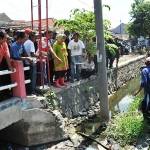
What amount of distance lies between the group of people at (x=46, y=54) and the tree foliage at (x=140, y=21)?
26.6 metres

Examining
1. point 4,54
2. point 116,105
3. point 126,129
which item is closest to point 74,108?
point 126,129

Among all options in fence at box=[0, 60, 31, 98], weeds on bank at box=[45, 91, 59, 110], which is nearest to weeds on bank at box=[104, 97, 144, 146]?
weeds on bank at box=[45, 91, 59, 110]

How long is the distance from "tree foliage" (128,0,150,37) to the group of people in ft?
87.1

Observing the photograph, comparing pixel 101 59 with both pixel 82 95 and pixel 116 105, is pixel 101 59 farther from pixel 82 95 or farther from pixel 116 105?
pixel 116 105

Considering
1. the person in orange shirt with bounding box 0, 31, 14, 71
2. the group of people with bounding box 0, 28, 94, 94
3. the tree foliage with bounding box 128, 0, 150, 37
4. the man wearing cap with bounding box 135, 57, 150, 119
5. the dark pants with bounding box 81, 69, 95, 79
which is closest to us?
the person in orange shirt with bounding box 0, 31, 14, 71

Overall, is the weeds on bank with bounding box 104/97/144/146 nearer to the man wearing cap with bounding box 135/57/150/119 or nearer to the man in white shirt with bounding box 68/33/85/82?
the man wearing cap with bounding box 135/57/150/119

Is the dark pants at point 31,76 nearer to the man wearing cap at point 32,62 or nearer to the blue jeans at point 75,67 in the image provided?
the man wearing cap at point 32,62

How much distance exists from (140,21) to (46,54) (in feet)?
105

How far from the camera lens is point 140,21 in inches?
1662

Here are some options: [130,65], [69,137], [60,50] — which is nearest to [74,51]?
[60,50]

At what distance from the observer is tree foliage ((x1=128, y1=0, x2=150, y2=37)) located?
1650 inches

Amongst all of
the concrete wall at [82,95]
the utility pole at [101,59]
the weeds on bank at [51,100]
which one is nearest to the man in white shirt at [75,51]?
the concrete wall at [82,95]

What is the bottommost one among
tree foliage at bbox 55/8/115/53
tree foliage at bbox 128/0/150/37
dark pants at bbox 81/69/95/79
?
dark pants at bbox 81/69/95/79

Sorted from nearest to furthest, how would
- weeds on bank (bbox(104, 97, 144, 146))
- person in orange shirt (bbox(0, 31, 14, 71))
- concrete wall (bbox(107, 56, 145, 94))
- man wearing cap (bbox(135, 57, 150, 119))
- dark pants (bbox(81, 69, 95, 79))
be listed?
1. person in orange shirt (bbox(0, 31, 14, 71))
2. weeds on bank (bbox(104, 97, 144, 146))
3. man wearing cap (bbox(135, 57, 150, 119))
4. dark pants (bbox(81, 69, 95, 79))
5. concrete wall (bbox(107, 56, 145, 94))
